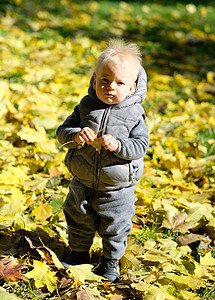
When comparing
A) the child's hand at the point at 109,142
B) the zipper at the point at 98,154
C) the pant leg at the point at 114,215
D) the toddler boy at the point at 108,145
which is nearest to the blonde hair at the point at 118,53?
the toddler boy at the point at 108,145

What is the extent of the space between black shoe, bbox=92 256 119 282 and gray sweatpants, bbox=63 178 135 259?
46 millimetres

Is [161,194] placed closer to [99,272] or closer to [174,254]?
[174,254]

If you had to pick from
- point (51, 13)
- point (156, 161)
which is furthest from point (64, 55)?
point (156, 161)

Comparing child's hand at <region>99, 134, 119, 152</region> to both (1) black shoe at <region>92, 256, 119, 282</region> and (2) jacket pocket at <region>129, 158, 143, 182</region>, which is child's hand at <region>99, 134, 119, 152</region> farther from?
(1) black shoe at <region>92, 256, 119, 282</region>

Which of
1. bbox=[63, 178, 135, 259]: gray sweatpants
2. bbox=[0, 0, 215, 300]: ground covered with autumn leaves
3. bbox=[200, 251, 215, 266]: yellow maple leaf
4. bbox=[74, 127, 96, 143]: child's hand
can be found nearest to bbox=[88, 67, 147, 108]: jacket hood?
bbox=[74, 127, 96, 143]: child's hand

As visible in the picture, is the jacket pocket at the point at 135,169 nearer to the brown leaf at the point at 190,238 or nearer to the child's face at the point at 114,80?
the child's face at the point at 114,80

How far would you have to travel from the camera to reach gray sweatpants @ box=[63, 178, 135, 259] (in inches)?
76.7

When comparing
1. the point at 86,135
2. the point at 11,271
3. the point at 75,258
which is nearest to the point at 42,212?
the point at 75,258

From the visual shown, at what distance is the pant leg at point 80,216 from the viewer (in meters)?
1.98

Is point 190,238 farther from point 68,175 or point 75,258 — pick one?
point 68,175

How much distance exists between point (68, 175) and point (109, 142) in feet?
4.36

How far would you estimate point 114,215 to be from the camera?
1.96m

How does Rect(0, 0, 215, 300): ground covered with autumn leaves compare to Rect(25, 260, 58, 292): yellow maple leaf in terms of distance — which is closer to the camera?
Rect(25, 260, 58, 292): yellow maple leaf

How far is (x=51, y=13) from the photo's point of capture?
735cm
